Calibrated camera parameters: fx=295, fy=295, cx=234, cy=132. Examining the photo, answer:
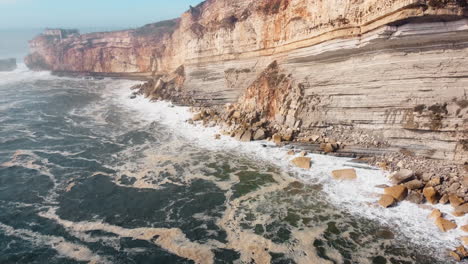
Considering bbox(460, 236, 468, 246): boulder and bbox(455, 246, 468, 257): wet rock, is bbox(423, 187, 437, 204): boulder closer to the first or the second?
bbox(460, 236, 468, 246): boulder

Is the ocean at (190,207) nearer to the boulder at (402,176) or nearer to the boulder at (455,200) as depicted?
the boulder at (455,200)

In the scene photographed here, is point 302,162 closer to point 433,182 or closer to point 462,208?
point 433,182

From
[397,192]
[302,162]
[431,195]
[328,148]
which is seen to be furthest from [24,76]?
[431,195]

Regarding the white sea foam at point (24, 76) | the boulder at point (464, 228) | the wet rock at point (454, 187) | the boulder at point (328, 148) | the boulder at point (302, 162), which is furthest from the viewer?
the white sea foam at point (24, 76)

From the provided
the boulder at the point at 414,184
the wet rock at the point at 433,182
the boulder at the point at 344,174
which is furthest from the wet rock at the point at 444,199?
the boulder at the point at 344,174

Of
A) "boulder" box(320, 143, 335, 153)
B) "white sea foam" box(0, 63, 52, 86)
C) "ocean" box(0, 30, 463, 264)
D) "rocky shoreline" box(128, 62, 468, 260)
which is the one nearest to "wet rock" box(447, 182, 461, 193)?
"rocky shoreline" box(128, 62, 468, 260)

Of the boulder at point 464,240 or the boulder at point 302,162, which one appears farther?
the boulder at point 302,162

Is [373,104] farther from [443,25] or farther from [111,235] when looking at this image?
[111,235]
